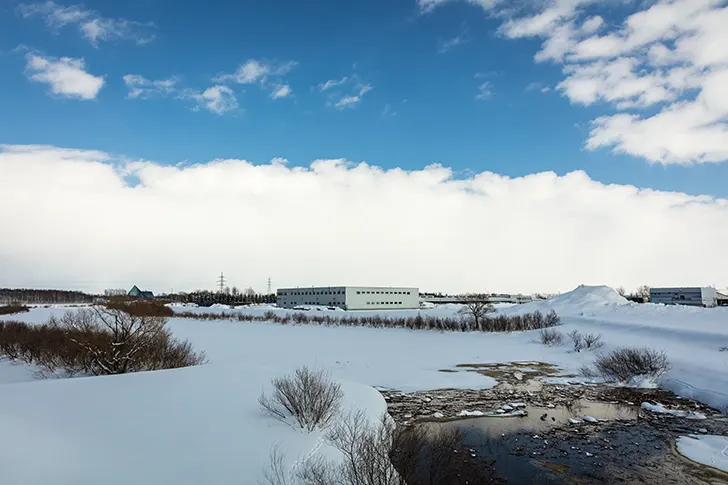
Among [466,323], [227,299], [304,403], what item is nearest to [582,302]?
[466,323]

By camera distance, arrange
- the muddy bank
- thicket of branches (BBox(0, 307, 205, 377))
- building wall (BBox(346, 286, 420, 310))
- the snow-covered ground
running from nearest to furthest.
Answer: the snow-covered ground → the muddy bank → thicket of branches (BBox(0, 307, 205, 377)) → building wall (BBox(346, 286, 420, 310))

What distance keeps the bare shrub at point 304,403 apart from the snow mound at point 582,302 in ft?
155

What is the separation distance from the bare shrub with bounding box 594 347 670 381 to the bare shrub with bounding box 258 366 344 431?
16390 millimetres

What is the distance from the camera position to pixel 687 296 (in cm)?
9312

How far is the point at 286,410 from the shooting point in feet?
33.7

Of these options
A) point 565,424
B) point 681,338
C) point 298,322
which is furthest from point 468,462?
point 298,322

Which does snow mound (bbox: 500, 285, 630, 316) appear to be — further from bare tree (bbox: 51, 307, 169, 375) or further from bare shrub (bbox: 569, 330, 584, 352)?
bare tree (bbox: 51, 307, 169, 375)

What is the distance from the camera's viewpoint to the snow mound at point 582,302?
52.9 m

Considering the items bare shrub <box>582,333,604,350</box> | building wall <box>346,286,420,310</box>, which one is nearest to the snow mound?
bare shrub <box>582,333,604,350</box>

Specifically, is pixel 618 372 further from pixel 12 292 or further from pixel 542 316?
pixel 12 292

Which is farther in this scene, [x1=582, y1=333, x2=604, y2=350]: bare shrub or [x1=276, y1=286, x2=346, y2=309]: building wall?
[x1=276, y1=286, x2=346, y2=309]: building wall

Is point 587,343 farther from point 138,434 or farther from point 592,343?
point 138,434

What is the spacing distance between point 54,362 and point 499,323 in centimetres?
4235

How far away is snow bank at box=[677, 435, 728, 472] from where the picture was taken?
402 inches
